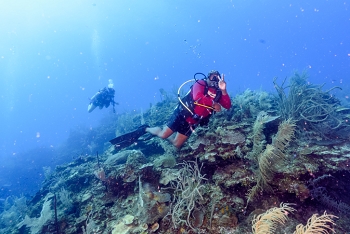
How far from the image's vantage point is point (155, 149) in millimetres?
7762

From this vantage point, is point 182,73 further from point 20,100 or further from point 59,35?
point 20,100

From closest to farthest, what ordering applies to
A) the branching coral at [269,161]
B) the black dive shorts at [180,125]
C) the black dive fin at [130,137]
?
the branching coral at [269,161], the black dive shorts at [180,125], the black dive fin at [130,137]

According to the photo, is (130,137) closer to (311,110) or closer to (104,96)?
(104,96)

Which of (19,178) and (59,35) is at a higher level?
(59,35)

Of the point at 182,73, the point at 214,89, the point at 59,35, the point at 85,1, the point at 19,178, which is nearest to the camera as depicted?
the point at 214,89

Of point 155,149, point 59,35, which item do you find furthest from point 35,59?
point 155,149

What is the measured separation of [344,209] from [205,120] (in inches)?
132

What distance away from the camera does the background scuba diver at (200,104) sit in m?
5.04

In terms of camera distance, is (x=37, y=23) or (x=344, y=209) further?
(x=37, y=23)

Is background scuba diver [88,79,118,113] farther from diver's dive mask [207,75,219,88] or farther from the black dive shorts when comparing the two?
diver's dive mask [207,75,219,88]

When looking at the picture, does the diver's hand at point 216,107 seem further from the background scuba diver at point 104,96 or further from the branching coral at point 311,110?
the background scuba diver at point 104,96

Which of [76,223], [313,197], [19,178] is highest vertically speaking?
[19,178]

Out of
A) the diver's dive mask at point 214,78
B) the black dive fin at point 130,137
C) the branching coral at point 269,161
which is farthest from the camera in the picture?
the black dive fin at point 130,137

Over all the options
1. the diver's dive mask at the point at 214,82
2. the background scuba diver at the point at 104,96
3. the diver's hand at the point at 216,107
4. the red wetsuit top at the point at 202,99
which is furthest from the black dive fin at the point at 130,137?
the background scuba diver at the point at 104,96
